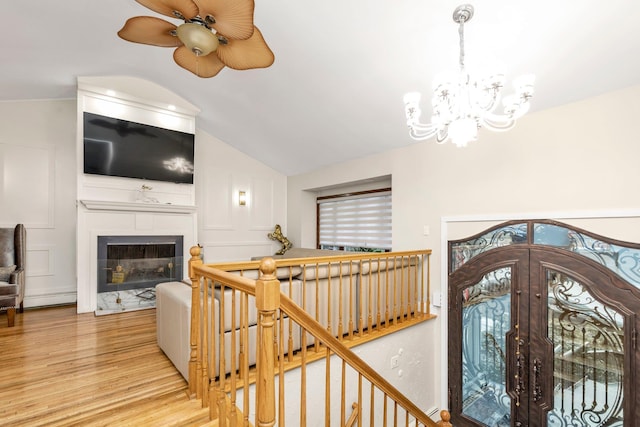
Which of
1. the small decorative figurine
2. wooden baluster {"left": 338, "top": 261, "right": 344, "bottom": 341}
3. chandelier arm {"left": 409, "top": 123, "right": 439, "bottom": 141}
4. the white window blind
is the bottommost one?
wooden baluster {"left": 338, "top": 261, "right": 344, "bottom": 341}

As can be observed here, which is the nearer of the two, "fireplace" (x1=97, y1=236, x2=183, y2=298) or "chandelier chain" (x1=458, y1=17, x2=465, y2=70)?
"chandelier chain" (x1=458, y1=17, x2=465, y2=70)

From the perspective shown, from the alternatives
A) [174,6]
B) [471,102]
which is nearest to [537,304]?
[471,102]

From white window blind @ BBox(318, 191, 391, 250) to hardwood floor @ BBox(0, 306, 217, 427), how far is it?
327cm

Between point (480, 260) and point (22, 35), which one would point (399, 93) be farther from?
point (22, 35)

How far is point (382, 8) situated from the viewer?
221cm

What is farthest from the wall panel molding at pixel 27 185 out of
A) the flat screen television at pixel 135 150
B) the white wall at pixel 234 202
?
the white wall at pixel 234 202

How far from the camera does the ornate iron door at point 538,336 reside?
2.48 meters

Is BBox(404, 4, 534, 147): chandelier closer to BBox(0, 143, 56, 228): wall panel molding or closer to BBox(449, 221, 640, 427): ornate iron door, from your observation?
BBox(449, 221, 640, 427): ornate iron door

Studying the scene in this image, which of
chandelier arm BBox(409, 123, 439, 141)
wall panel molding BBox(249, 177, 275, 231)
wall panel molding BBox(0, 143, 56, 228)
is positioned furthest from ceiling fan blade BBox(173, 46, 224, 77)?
wall panel molding BBox(249, 177, 275, 231)

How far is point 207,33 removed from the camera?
1.79m

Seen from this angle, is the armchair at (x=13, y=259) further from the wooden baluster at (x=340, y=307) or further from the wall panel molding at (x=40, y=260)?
the wooden baluster at (x=340, y=307)

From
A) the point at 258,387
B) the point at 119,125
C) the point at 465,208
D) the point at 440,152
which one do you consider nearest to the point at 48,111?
the point at 119,125

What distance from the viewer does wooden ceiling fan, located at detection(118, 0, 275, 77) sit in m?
1.62

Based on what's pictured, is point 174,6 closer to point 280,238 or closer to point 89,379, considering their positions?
point 89,379
